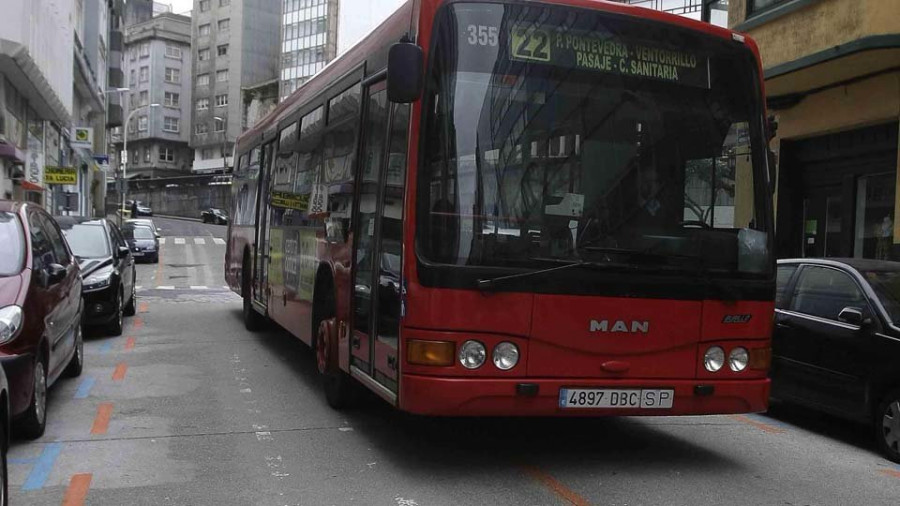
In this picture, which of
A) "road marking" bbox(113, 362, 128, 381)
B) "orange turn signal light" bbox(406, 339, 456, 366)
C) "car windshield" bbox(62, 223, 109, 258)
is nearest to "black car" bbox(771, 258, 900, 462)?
"orange turn signal light" bbox(406, 339, 456, 366)

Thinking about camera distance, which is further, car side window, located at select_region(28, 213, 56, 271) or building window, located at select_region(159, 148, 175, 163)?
building window, located at select_region(159, 148, 175, 163)

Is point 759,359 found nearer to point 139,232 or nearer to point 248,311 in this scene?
point 248,311

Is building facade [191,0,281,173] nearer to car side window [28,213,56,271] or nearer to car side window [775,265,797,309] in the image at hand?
car side window [28,213,56,271]

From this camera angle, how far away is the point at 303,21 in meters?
87.1

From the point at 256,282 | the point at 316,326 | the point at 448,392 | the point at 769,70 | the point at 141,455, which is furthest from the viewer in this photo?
the point at 769,70

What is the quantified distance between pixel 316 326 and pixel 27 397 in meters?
2.63

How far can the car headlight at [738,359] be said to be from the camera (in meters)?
5.75

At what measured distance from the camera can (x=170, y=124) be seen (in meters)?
99.3

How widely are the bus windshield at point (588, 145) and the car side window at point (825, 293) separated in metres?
1.90

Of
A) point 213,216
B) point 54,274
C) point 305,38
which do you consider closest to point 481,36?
point 54,274

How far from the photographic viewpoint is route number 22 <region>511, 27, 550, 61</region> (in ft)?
17.6

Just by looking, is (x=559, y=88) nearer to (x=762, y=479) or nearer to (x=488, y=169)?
(x=488, y=169)

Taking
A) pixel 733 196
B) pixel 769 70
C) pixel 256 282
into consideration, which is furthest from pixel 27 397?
pixel 769 70

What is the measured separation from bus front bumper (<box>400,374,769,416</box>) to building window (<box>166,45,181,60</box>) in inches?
4070
